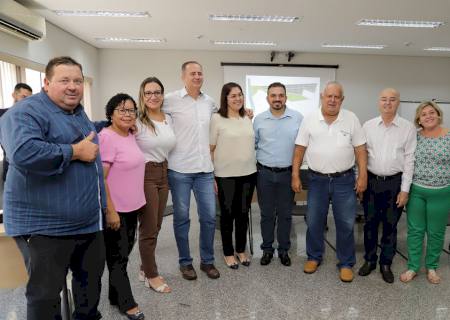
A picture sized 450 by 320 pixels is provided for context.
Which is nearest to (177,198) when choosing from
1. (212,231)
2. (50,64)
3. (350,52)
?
(212,231)

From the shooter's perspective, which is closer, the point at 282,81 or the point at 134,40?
the point at 134,40

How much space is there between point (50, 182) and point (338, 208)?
6.76ft

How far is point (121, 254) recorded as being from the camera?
79.0 inches

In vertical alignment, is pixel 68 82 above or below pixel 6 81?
below

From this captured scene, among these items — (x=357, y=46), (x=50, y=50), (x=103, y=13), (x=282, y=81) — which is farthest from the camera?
(x=282, y=81)

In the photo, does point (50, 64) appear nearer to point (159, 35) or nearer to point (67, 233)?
point (67, 233)

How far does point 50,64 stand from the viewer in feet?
4.75

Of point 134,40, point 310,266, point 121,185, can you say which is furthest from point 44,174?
point 134,40

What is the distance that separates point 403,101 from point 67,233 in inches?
349

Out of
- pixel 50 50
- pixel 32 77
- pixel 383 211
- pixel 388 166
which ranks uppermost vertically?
pixel 50 50

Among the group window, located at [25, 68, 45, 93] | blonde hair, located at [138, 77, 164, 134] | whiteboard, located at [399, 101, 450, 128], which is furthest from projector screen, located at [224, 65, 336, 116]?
blonde hair, located at [138, 77, 164, 134]

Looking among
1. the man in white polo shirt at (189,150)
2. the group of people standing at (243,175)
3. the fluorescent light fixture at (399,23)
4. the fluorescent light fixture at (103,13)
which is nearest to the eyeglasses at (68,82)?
the group of people standing at (243,175)

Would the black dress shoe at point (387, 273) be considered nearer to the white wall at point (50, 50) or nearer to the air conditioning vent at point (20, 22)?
the air conditioning vent at point (20, 22)

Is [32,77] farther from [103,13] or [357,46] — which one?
[357,46]
